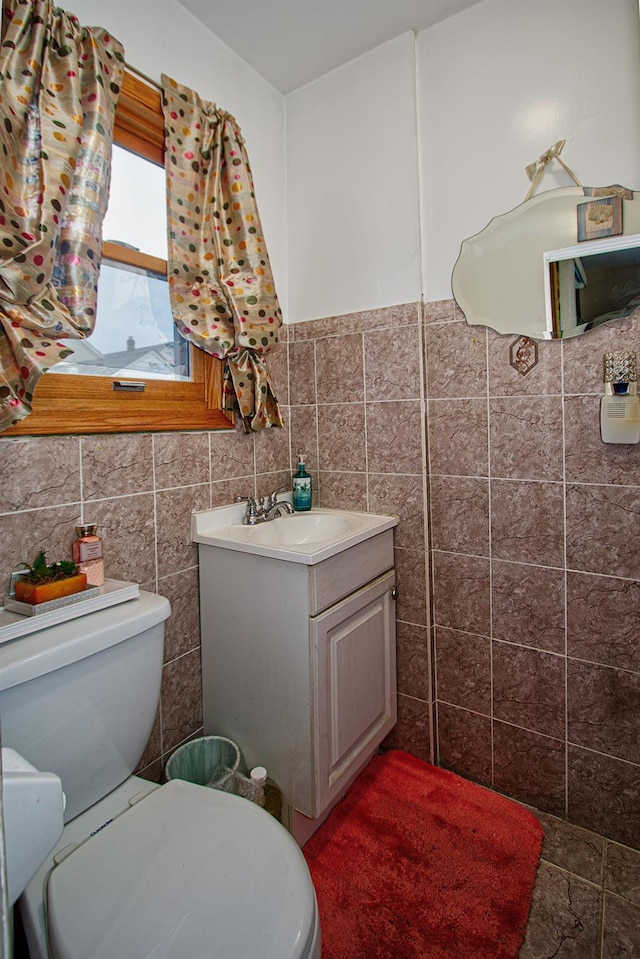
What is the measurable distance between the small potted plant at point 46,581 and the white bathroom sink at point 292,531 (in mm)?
445

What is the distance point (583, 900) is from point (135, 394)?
181cm

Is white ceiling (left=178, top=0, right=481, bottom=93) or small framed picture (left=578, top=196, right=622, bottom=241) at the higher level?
white ceiling (left=178, top=0, right=481, bottom=93)

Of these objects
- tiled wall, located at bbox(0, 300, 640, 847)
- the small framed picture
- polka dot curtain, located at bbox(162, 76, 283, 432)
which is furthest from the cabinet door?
the small framed picture

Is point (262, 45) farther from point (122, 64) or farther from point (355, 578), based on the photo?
point (355, 578)

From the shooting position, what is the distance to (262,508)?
67.6 inches

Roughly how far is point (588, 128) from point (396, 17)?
30.2 inches

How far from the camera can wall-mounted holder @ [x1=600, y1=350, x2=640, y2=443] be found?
1316mm

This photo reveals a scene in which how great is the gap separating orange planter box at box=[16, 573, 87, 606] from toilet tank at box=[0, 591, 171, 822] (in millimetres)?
68

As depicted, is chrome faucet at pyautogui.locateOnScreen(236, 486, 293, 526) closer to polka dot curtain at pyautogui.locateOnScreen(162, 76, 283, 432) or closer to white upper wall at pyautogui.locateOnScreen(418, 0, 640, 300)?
polka dot curtain at pyautogui.locateOnScreen(162, 76, 283, 432)

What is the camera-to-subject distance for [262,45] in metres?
1.68

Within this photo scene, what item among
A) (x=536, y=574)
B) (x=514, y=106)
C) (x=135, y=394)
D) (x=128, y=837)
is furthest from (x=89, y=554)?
(x=514, y=106)

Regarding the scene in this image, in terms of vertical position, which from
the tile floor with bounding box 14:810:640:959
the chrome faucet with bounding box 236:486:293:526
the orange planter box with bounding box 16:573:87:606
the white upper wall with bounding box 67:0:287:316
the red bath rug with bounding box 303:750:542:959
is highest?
the white upper wall with bounding box 67:0:287:316

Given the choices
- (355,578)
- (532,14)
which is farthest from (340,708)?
(532,14)

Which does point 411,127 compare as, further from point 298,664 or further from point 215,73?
point 298,664
